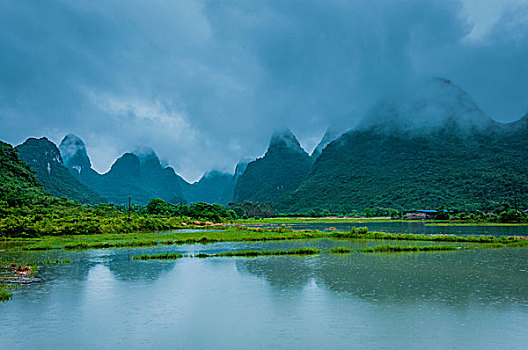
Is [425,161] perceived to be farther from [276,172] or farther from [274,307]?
[274,307]

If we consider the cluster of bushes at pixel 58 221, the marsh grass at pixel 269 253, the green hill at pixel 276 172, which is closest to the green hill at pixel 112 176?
the green hill at pixel 276 172

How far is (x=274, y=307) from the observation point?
10.1 m

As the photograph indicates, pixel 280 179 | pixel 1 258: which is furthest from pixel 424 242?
pixel 280 179

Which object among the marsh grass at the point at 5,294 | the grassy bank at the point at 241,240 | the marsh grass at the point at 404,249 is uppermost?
the grassy bank at the point at 241,240

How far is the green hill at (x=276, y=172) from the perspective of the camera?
481ft

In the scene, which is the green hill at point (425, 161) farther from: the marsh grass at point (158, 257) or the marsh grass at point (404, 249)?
the marsh grass at point (158, 257)

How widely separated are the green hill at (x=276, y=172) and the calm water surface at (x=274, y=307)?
12598 cm

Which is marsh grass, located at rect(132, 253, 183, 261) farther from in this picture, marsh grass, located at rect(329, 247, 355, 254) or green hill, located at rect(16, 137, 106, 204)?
green hill, located at rect(16, 137, 106, 204)

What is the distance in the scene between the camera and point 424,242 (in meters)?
25.5

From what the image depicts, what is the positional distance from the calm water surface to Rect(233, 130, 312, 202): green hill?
126 meters

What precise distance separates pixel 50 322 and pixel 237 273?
25.1ft

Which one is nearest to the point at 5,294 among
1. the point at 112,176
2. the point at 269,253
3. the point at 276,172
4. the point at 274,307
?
the point at 274,307

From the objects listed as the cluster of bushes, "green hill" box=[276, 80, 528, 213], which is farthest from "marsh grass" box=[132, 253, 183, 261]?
"green hill" box=[276, 80, 528, 213]

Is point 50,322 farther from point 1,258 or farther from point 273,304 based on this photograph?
point 1,258
